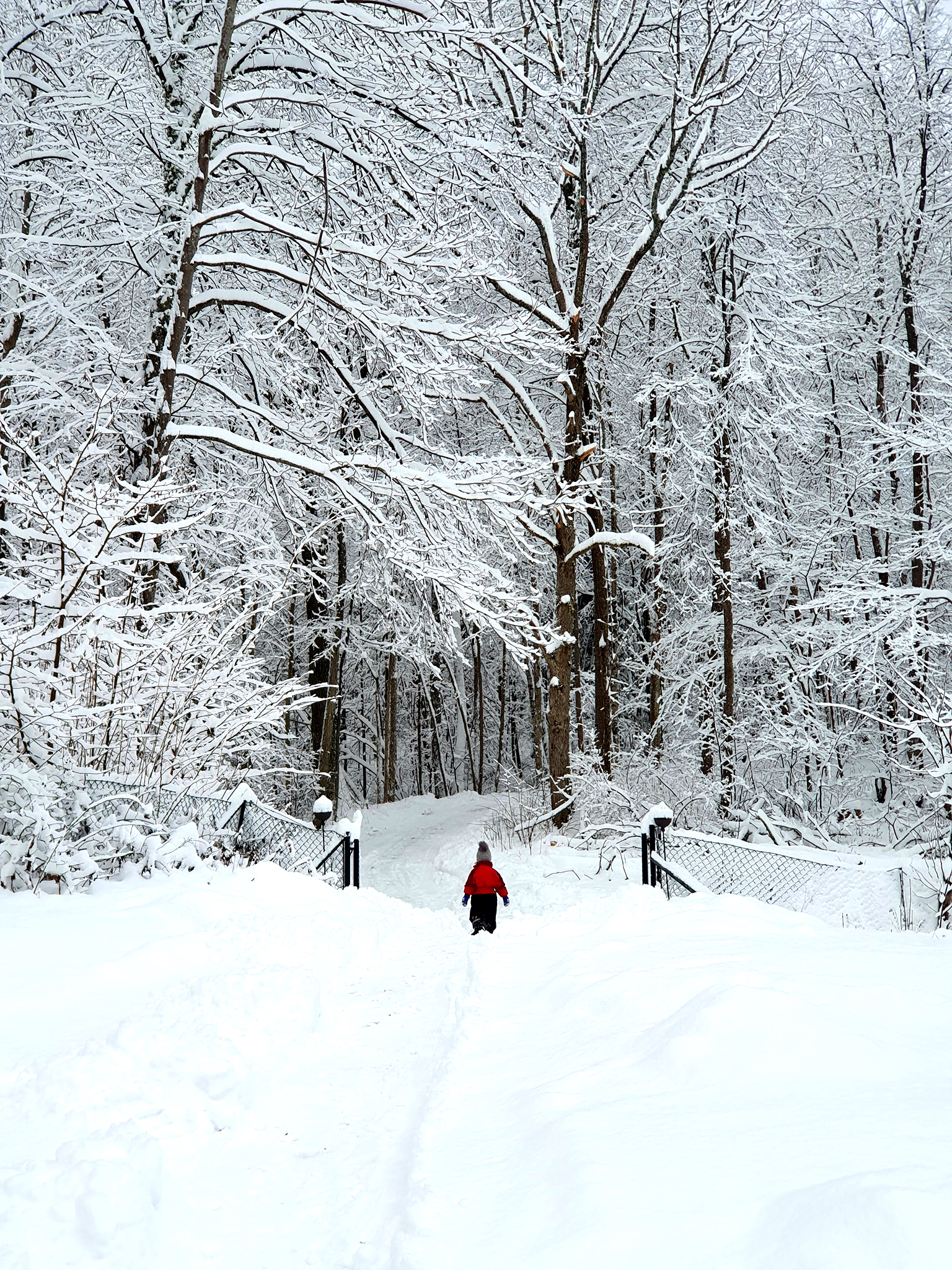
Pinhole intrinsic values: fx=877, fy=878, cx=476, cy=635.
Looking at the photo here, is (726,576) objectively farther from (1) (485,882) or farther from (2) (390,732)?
(2) (390,732)

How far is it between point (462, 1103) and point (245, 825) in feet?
23.1

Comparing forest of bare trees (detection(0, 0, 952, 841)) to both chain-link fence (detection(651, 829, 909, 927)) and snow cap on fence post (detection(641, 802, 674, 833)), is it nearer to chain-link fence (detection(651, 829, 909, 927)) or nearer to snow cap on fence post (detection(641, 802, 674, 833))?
chain-link fence (detection(651, 829, 909, 927))

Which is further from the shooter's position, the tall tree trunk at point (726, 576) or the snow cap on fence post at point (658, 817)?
the tall tree trunk at point (726, 576)

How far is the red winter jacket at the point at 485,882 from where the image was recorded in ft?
28.4

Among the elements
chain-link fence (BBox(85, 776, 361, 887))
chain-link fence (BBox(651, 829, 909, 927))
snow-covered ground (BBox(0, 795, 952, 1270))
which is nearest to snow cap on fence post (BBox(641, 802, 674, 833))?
chain-link fence (BBox(651, 829, 909, 927))

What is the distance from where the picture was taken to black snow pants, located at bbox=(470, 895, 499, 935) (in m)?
8.53

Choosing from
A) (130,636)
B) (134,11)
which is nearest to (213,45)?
(134,11)

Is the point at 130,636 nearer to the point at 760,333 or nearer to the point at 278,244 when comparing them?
the point at 278,244

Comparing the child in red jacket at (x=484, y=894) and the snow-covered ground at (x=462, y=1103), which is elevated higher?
the snow-covered ground at (x=462, y=1103)

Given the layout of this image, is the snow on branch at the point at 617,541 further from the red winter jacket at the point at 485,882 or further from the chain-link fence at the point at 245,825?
the red winter jacket at the point at 485,882

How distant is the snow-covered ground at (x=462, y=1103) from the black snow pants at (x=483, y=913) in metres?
2.98

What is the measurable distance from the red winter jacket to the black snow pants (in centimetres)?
5

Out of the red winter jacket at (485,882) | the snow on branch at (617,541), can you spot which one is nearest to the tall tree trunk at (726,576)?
the snow on branch at (617,541)

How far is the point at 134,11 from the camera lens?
29.8 ft
